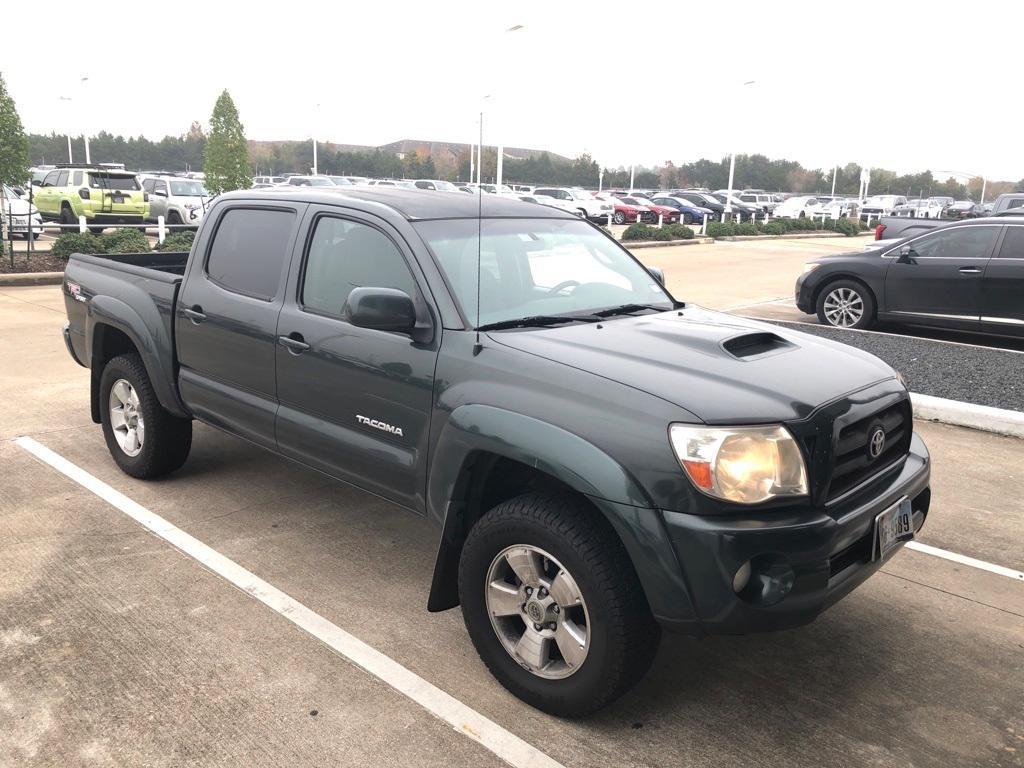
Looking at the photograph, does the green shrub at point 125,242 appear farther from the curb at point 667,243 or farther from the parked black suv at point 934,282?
the curb at point 667,243

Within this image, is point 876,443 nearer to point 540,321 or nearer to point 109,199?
point 540,321

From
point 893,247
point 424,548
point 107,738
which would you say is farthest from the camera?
point 893,247

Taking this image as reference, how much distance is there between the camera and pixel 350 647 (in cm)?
349

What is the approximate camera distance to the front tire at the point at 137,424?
5047 millimetres

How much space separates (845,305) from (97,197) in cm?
1828

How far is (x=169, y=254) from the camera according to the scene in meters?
6.27

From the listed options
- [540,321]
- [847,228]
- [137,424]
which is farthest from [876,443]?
[847,228]

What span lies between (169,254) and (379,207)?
3.11 meters

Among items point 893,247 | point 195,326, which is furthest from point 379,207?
point 893,247

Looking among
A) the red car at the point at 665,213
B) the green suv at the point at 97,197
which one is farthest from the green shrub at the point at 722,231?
the green suv at the point at 97,197

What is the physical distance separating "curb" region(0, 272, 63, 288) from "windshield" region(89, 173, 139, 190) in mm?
8434

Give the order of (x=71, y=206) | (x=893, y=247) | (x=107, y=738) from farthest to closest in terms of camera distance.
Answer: (x=71, y=206) < (x=893, y=247) < (x=107, y=738)

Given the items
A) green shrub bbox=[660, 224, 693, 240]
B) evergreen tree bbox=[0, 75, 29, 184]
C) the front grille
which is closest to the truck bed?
the front grille

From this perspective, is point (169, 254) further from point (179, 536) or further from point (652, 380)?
point (652, 380)
